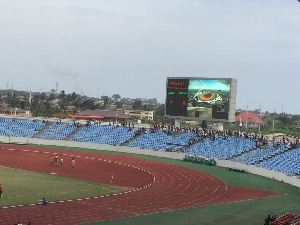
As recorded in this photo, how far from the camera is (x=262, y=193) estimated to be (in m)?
42.4

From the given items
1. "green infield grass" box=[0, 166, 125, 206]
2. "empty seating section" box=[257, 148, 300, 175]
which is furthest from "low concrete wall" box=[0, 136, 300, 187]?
"green infield grass" box=[0, 166, 125, 206]

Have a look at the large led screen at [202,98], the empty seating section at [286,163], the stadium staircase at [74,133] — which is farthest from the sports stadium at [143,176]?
the large led screen at [202,98]

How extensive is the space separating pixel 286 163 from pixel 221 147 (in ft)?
50.4

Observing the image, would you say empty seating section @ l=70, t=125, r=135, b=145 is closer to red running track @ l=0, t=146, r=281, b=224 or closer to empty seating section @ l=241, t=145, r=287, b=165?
red running track @ l=0, t=146, r=281, b=224

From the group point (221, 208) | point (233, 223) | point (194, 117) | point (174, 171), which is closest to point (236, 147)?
point (194, 117)

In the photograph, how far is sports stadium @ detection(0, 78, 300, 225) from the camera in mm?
30844

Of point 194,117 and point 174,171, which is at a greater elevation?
point 194,117

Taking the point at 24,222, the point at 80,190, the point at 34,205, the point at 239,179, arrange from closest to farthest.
→ the point at 24,222 < the point at 34,205 < the point at 80,190 < the point at 239,179

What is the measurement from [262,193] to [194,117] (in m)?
30.2

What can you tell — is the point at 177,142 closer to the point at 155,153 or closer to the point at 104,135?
the point at 155,153

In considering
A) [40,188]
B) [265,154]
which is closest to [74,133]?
[265,154]

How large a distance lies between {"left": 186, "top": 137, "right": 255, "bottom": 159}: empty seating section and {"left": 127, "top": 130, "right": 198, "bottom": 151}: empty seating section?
318 cm

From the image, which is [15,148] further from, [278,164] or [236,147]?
[278,164]

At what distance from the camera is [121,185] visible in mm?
42812
